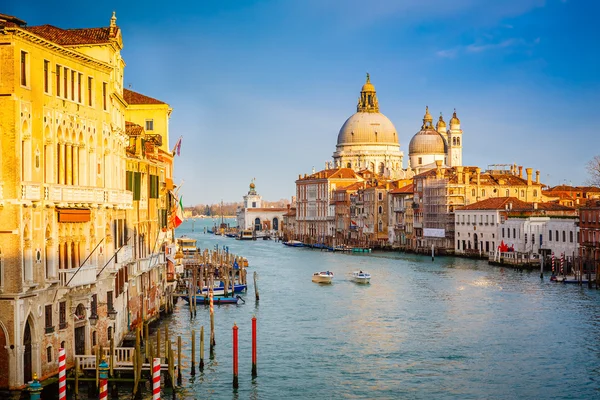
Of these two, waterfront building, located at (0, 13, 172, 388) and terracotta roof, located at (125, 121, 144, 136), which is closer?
waterfront building, located at (0, 13, 172, 388)

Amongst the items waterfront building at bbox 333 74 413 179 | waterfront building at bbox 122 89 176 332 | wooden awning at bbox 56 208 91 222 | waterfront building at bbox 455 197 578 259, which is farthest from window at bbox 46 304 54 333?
waterfront building at bbox 333 74 413 179

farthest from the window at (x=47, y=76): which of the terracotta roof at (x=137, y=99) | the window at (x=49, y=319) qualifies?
the terracotta roof at (x=137, y=99)

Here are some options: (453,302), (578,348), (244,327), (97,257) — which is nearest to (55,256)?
(97,257)

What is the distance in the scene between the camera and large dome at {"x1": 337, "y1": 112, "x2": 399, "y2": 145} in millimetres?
98000

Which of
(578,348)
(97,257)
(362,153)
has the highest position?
(362,153)

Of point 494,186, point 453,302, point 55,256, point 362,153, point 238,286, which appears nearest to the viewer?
point 55,256

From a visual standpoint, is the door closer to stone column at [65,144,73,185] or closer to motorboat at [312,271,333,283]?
stone column at [65,144,73,185]

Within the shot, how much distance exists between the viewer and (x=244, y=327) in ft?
76.9

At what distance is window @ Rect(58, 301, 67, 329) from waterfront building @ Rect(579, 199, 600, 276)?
24521mm

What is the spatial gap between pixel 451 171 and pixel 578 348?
148ft

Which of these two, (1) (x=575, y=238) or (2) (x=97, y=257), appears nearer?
(2) (x=97, y=257)

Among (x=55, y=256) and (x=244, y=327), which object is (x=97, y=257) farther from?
(x=244, y=327)

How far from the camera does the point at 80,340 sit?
49.7 ft

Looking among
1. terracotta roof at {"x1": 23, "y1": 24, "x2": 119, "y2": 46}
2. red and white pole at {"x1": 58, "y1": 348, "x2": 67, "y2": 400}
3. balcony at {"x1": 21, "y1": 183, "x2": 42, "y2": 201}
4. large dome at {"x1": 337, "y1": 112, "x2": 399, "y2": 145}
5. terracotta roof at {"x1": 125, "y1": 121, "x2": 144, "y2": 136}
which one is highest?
large dome at {"x1": 337, "y1": 112, "x2": 399, "y2": 145}
